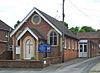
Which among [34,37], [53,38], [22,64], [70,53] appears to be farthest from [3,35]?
[22,64]

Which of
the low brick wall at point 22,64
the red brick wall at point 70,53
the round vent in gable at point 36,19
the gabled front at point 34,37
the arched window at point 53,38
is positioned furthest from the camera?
the red brick wall at point 70,53

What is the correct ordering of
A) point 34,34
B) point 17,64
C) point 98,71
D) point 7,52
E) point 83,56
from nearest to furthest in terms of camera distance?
point 98,71
point 17,64
point 34,34
point 7,52
point 83,56

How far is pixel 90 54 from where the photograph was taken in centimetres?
6088

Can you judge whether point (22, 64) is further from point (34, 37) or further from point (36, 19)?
point (36, 19)

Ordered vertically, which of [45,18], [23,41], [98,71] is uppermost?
[45,18]

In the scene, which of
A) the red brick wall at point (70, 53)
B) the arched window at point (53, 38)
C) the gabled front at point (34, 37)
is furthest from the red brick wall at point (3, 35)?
the arched window at point (53, 38)

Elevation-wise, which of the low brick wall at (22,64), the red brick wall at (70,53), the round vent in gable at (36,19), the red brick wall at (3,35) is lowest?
the low brick wall at (22,64)

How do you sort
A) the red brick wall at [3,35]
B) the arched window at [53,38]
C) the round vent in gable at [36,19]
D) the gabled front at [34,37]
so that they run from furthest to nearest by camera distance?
the red brick wall at [3,35] → the round vent in gable at [36,19] → the arched window at [53,38] → the gabled front at [34,37]

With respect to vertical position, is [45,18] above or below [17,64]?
above

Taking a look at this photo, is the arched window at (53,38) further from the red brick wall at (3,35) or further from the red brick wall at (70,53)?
the red brick wall at (3,35)

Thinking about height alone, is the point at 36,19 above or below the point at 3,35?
above

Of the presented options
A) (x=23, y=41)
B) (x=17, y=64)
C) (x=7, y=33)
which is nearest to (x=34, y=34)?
(x=23, y=41)

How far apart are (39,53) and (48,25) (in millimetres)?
4564

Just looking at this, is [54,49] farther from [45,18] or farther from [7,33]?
[7,33]
